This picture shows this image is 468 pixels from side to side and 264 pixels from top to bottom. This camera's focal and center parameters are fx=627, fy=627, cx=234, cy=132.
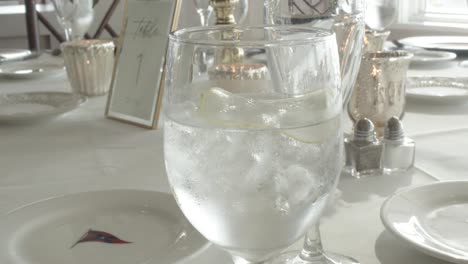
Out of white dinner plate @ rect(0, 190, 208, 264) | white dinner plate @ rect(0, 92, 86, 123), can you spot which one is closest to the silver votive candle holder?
white dinner plate @ rect(0, 92, 86, 123)

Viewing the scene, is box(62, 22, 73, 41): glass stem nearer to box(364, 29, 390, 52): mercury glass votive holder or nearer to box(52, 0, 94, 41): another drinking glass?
box(52, 0, 94, 41): another drinking glass

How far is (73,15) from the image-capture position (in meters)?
1.41

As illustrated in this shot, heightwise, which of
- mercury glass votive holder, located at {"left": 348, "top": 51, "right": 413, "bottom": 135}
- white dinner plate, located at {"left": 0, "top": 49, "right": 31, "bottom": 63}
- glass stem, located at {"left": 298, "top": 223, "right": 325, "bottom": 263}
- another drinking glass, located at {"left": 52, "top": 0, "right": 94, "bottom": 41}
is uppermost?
another drinking glass, located at {"left": 52, "top": 0, "right": 94, "bottom": 41}

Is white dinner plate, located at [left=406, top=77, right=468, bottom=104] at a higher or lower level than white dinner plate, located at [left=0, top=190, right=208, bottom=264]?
higher

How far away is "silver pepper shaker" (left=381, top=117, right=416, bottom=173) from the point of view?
0.66 metres

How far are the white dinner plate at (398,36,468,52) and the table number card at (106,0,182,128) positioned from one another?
82 centimetres

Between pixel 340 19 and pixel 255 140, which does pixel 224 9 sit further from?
pixel 255 140

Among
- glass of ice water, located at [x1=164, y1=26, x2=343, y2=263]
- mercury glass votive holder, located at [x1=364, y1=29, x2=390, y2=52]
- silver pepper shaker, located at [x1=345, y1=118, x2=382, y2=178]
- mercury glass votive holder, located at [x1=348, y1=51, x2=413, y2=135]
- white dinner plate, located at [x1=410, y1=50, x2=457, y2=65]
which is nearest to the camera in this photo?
glass of ice water, located at [x1=164, y1=26, x2=343, y2=263]

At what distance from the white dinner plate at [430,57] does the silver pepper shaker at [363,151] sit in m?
0.69

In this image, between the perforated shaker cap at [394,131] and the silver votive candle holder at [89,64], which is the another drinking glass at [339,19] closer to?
the perforated shaker cap at [394,131]

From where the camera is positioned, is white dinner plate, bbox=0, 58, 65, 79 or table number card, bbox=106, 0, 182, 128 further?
white dinner plate, bbox=0, 58, 65, 79

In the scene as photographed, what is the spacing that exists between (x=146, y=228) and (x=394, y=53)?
0.41 meters

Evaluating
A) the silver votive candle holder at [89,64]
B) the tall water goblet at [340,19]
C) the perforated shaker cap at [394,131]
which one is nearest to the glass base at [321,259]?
the tall water goblet at [340,19]

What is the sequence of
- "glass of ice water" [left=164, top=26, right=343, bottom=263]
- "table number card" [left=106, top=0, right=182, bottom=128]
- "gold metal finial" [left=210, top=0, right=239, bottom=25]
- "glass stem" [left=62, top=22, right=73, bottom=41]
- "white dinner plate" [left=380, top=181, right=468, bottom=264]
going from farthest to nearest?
1. "glass stem" [left=62, top=22, right=73, bottom=41]
2. "gold metal finial" [left=210, top=0, right=239, bottom=25]
3. "table number card" [left=106, top=0, right=182, bottom=128]
4. "white dinner plate" [left=380, top=181, right=468, bottom=264]
5. "glass of ice water" [left=164, top=26, right=343, bottom=263]
